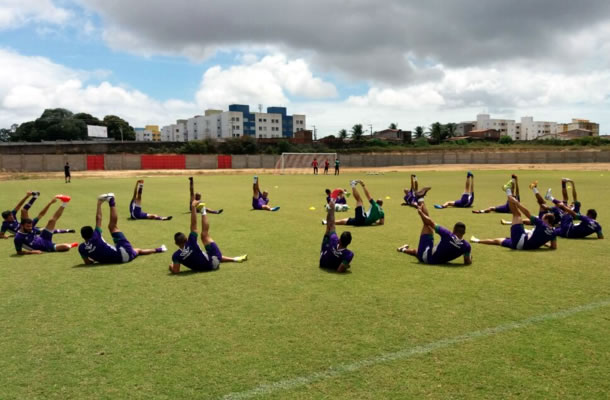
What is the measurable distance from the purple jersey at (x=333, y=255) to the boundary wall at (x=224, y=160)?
5930 cm

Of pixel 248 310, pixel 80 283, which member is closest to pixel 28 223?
pixel 80 283

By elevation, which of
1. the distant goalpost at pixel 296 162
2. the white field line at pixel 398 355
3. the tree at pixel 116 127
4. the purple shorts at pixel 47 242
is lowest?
the white field line at pixel 398 355

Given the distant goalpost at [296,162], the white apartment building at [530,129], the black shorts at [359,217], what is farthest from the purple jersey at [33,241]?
the white apartment building at [530,129]

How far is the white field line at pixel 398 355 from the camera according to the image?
14.3 feet

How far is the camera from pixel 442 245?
916cm

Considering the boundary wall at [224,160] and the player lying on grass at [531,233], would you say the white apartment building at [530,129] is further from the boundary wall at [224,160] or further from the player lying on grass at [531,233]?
the player lying on grass at [531,233]

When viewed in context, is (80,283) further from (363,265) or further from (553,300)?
(553,300)

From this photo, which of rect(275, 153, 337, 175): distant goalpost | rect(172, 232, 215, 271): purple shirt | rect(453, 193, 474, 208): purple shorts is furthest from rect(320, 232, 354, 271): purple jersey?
rect(275, 153, 337, 175): distant goalpost

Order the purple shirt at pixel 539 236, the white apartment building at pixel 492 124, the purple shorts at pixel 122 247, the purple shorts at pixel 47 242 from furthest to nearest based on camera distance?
the white apartment building at pixel 492 124
the purple shorts at pixel 47 242
the purple shirt at pixel 539 236
the purple shorts at pixel 122 247

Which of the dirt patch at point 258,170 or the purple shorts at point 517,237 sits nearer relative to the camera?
the purple shorts at point 517,237

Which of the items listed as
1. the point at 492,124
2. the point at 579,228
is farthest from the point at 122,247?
the point at 492,124

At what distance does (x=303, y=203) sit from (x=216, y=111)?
14142 centimetres

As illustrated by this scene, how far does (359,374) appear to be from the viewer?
4652 mm

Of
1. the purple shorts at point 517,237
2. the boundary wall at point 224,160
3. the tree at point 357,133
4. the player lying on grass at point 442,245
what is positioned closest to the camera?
the player lying on grass at point 442,245
